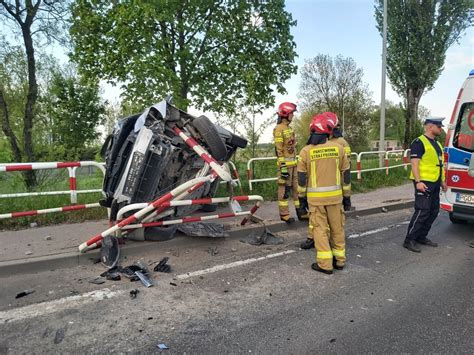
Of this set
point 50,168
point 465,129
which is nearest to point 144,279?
point 50,168

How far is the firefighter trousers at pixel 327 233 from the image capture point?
14.4 ft

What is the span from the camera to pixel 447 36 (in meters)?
23.5

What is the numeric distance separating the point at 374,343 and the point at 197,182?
8.48 feet

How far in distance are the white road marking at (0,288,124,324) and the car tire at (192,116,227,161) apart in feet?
6.57

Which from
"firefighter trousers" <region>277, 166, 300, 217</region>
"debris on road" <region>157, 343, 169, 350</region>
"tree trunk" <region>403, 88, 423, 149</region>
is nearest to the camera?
"debris on road" <region>157, 343, 169, 350</region>

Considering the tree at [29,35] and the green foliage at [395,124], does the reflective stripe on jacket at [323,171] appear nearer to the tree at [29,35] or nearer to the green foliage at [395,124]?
the tree at [29,35]

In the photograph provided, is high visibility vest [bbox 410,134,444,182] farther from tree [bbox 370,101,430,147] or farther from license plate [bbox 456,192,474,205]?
tree [bbox 370,101,430,147]

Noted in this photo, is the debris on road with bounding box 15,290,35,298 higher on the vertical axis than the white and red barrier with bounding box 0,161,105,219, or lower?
lower

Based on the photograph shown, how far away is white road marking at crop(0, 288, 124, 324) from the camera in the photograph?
3.26m

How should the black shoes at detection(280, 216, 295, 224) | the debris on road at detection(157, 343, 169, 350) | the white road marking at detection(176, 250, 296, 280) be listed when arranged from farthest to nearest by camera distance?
the black shoes at detection(280, 216, 295, 224), the white road marking at detection(176, 250, 296, 280), the debris on road at detection(157, 343, 169, 350)

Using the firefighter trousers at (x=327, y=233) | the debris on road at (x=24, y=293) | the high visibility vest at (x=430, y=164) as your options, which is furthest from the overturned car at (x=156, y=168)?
the high visibility vest at (x=430, y=164)

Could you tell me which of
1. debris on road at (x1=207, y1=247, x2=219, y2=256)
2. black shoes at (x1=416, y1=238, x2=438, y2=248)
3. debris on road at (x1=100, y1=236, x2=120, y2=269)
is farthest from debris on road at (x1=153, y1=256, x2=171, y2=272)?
black shoes at (x1=416, y1=238, x2=438, y2=248)

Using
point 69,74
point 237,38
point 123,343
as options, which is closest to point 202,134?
point 123,343

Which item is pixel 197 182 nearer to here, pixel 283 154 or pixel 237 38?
pixel 283 154
